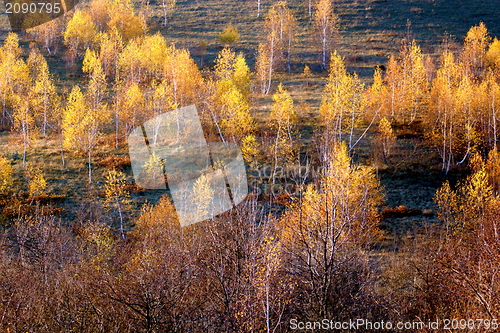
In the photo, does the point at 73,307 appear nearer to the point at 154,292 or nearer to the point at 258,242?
the point at 154,292

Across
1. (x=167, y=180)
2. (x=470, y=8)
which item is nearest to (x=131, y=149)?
(x=167, y=180)

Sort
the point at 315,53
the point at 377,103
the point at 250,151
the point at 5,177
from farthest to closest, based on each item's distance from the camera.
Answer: the point at 315,53, the point at 377,103, the point at 250,151, the point at 5,177

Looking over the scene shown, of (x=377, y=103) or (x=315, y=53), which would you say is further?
(x=315, y=53)

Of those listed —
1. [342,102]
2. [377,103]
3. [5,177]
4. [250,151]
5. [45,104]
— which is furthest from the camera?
[377,103]

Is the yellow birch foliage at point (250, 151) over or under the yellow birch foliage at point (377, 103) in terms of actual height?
Result: under

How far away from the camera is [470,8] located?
79188mm

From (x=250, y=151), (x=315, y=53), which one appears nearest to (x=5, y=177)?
(x=250, y=151)

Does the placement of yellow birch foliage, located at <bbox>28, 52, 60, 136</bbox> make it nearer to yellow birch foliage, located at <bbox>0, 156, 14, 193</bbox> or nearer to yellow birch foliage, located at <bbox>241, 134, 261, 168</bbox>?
yellow birch foliage, located at <bbox>0, 156, 14, 193</bbox>

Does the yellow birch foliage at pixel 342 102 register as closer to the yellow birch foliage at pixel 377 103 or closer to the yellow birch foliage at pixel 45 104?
the yellow birch foliage at pixel 377 103

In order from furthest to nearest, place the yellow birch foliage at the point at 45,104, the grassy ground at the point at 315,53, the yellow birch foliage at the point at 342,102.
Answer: the yellow birch foliage at the point at 45,104, the yellow birch foliage at the point at 342,102, the grassy ground at the point at 315,53

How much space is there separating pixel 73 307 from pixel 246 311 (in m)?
5.87

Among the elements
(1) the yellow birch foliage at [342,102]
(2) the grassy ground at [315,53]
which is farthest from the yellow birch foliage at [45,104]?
(1) the yellow birch foliage at [342,102]

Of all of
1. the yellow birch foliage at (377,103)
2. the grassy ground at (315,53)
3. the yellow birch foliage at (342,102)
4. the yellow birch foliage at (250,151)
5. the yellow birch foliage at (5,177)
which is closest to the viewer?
the yellow birch foliage at (5,177)

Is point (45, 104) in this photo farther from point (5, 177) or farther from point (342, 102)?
point (342, 102)
